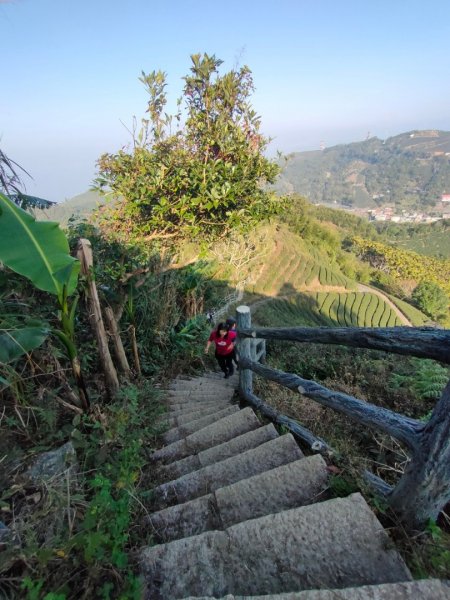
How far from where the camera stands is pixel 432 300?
4025 centimetres

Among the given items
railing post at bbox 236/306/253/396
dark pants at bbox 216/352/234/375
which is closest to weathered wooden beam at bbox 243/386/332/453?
railing post at bbox 236/306/253/396

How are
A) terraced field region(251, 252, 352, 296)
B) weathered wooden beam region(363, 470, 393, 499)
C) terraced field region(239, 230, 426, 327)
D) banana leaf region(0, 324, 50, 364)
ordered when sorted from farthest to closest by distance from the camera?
terraced field region(251, 252, 352, 296) → terraced field region(239, 230, 426, 327) → banana leaf region(0, 324, 50, 364) → weathered wooden beam region(363, 470, 393, 499)

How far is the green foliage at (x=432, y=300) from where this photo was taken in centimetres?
4016

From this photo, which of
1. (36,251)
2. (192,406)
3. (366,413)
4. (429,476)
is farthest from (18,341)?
(429,476)

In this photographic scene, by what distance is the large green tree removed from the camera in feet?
18.4

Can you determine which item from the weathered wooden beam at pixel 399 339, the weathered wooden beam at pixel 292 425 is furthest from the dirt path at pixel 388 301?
the weathered wooden beam at pixel 399 339

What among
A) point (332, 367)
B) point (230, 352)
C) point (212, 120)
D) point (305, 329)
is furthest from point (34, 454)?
point (212, 120)

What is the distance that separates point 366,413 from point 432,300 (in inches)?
1805

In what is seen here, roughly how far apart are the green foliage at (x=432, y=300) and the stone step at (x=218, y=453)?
1763 inches

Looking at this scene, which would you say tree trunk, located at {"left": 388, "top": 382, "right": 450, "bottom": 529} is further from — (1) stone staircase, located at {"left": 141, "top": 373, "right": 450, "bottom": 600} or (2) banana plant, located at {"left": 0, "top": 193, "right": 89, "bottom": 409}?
(2) banana plant, located at {"left": 0, "top": 193, "right": 89, "bottom": 409}

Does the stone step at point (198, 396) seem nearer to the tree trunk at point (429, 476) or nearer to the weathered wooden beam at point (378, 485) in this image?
the weathered wooden beam at point (378, 485)

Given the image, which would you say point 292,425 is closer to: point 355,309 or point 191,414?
point 191,414

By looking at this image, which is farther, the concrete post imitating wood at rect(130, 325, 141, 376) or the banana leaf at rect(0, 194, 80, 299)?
the concrete post imitating wood at rect(130, 325, 141, 376)

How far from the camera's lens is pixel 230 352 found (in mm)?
4902
